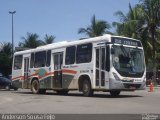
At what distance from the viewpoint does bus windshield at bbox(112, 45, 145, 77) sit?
21.7m

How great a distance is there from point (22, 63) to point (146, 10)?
78.0 ft

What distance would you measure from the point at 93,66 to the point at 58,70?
3954mm

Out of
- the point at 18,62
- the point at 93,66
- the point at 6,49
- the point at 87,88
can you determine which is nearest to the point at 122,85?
the point at 93,66

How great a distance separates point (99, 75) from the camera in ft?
72.7

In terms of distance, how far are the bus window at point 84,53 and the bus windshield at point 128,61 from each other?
1.79 m

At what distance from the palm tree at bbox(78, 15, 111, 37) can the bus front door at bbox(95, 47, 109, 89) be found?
39.1m

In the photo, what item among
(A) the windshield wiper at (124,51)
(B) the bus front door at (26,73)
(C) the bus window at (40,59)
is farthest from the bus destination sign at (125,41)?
(B) the bus front door at (26,73)

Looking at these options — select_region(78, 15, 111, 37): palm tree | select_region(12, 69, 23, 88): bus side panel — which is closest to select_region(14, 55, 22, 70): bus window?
select_region(12, 69, 23, 88): bus side panel

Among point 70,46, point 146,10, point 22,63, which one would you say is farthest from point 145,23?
point 70,46

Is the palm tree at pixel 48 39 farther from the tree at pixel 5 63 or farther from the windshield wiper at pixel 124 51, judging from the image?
the windshield wiper at pixel 124 51

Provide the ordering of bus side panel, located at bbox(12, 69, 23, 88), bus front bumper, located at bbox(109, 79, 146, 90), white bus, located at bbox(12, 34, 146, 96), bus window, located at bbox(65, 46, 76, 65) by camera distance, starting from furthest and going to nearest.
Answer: bus side panel, located at bbox(12, 69, 23, 88), bus window, located at bbox(65, 46, 76, 65), white bus, located at bbox(12, 34, 146, 96), bus front bumper, located at bbox(109, 79, 146, 90)

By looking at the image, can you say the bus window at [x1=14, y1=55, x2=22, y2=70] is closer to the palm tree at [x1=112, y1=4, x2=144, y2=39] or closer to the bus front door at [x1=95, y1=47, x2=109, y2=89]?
the bus front door at [x1=95, y1=47, x2=109, y2=89]

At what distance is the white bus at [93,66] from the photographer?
71.2 feet

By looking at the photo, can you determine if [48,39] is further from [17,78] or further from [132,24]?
[17,78]
